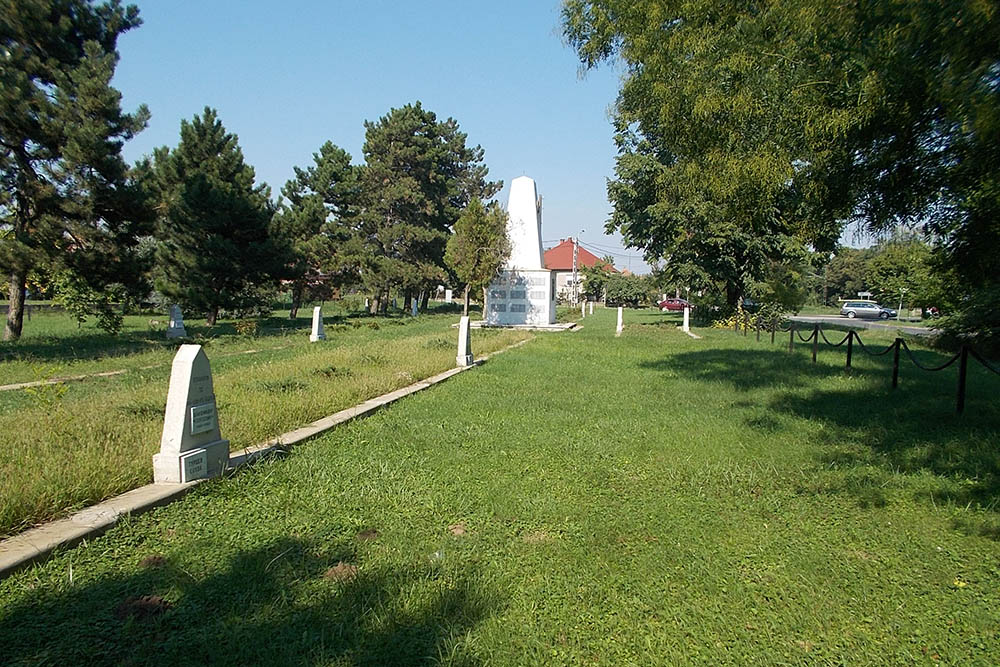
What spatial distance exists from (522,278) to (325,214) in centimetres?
1113

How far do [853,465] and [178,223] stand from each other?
24.6 metres

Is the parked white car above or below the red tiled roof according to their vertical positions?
below

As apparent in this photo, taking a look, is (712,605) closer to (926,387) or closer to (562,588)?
(562,588)

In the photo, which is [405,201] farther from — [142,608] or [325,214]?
[142,608]

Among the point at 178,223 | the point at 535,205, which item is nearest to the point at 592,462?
the point at 178,223

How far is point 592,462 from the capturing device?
5715mm

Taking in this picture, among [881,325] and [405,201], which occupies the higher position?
[405,201]

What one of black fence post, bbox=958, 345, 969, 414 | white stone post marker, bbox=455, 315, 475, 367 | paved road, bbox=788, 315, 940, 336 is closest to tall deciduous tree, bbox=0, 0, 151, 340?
white stone post marker, bbox=455, 315, 475, 367

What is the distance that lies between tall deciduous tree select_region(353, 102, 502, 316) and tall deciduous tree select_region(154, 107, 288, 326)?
11923 millimetres

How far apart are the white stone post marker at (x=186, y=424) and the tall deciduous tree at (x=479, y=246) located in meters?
23.5

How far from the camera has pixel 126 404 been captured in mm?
7047

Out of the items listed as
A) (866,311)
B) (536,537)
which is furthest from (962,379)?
(866,311)

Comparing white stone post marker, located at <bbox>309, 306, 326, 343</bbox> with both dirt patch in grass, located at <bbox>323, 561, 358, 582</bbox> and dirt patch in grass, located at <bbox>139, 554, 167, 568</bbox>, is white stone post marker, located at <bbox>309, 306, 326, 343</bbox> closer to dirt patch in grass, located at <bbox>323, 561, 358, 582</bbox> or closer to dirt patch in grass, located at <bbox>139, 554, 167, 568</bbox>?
dirt patch in grass, located at <bbox>139, 554, 167, 568</bbox>

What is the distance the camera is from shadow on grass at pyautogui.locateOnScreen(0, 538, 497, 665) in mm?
2561
